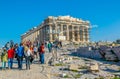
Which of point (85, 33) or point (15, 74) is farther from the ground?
point (85, 33)

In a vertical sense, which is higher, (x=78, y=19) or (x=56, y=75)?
(x=78, y=19)

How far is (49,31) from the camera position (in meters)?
108

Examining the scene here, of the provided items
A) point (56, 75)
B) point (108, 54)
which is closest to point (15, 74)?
point (56, 75)

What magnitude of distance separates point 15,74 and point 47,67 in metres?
4.08

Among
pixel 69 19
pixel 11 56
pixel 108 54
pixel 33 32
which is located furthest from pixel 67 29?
pixel 11 56

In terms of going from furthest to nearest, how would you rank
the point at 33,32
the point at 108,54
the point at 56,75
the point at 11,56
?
the point at 33,32, the point at 108,54, the point at 11,56, the point at 56,75

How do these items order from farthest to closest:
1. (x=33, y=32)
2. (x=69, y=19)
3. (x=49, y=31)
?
1. (x=33, y=32)
2. (x=69, y=19)
3. (x=49, y=31)

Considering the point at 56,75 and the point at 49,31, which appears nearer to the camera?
the point at 56,75

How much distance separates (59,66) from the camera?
2691cm

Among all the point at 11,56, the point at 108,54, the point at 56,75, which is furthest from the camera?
the point at 108,54

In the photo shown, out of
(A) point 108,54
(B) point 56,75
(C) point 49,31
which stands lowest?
(B) point 56,75

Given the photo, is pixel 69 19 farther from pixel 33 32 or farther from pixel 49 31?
pixel 33 32

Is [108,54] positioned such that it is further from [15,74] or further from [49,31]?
[49,31]

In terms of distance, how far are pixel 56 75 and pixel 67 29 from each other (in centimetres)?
9144
